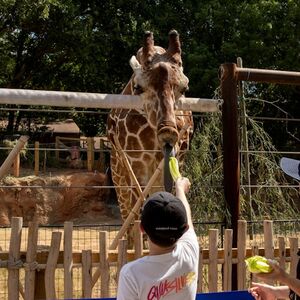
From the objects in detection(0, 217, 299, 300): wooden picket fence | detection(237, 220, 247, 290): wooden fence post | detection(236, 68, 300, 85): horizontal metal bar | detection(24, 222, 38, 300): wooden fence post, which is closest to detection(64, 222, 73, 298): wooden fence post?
detection(0, 217, 299, 300): wooden picket fence

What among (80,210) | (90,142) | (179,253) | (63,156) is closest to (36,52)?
(63,156)

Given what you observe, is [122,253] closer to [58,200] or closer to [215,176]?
[215,176]

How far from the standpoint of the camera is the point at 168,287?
230 centimetres

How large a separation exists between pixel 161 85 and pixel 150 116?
28cm

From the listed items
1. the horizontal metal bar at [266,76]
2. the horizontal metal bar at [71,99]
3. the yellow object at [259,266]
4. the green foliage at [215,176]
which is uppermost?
the horizontal metal bar at [266,76]

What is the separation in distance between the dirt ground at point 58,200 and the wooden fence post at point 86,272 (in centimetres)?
1116

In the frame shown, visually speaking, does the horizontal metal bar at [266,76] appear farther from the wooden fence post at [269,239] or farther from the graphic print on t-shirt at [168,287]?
the graphic print on t-shirt at [168,287]

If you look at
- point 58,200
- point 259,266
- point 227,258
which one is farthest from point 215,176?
point 58,200

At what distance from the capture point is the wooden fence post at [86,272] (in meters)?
3.72

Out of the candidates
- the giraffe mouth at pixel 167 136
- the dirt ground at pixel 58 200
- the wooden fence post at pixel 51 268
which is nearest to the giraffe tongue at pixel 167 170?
the giraffe mouth at pixel 167 136

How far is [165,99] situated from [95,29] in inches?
599

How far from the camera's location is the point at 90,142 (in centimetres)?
1661

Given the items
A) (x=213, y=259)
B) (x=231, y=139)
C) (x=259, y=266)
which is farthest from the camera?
(x=231, y=139)

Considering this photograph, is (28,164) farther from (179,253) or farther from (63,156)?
(179,253)
